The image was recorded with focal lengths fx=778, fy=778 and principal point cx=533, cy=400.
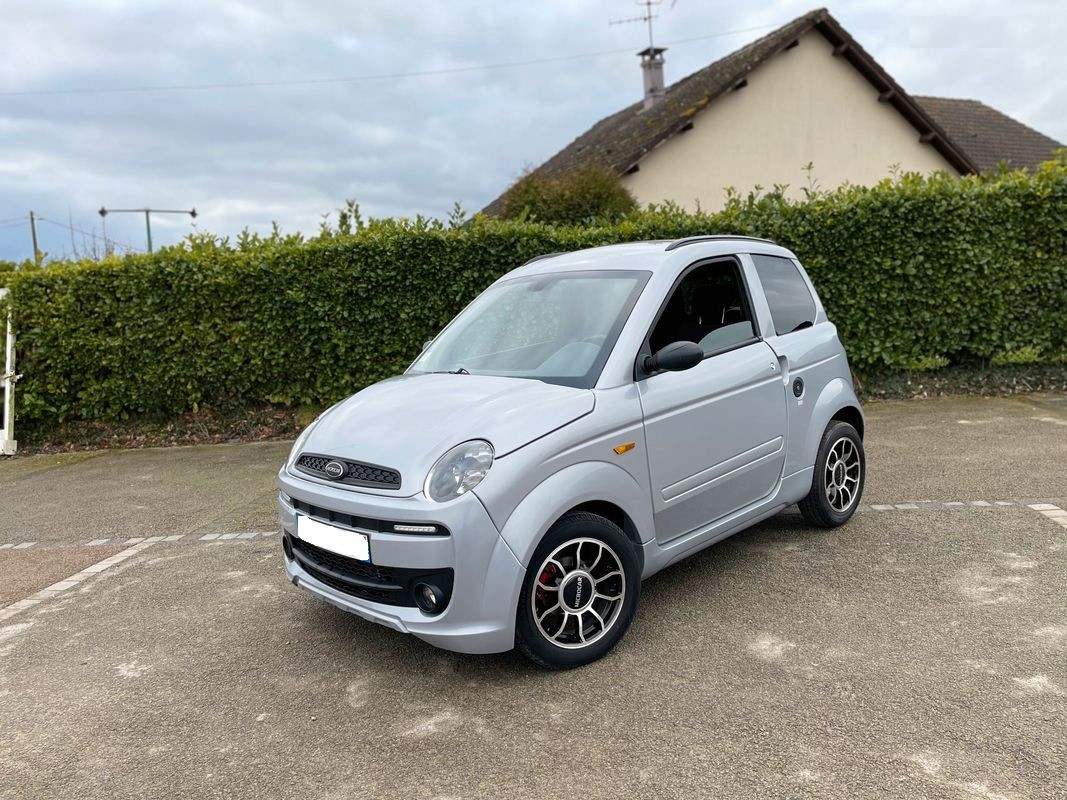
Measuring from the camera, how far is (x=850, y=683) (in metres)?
3.09

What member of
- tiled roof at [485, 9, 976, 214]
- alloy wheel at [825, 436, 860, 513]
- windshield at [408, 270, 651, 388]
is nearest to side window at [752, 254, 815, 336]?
alloy wheel at [825, 436, 860, 513]

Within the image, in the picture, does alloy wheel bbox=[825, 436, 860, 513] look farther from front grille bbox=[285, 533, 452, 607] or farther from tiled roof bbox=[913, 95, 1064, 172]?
tiled roof bbox=[913, 95, 1064, 172]

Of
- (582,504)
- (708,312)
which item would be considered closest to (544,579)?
(582,504)

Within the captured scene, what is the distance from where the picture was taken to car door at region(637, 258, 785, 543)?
3.65 metres

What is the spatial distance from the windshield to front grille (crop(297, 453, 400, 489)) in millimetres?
891

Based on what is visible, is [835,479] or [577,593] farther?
[835,479]

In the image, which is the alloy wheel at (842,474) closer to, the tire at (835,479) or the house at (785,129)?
the tire at (835,479)

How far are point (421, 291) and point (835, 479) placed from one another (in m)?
5.92

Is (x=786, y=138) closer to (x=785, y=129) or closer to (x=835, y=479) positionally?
(x=785, y=129)

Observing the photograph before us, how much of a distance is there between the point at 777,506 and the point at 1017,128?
26.6 m

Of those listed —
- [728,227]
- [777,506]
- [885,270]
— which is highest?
[728,227]

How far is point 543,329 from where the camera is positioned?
4102 mm


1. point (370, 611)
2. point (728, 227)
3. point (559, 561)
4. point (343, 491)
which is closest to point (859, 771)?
point (559, 561)

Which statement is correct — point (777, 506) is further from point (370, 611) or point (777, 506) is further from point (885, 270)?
point (885, 270)
